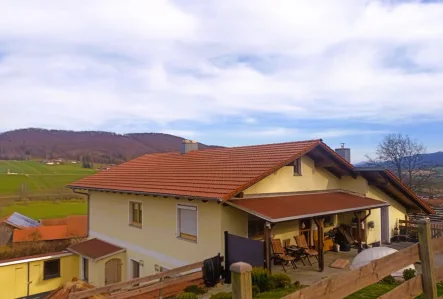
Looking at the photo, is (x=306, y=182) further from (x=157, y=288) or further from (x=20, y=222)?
(x=20, y=222)

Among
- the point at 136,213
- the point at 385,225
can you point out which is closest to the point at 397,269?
the point at 136,213

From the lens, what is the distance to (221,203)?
11273mm

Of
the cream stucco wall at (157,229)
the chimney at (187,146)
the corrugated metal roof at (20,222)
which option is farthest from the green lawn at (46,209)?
the chimney at (187,146)

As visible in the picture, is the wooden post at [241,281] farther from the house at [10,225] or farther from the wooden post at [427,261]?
the house at [10,225]

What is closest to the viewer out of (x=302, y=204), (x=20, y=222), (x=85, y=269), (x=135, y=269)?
(x=302, y=204)

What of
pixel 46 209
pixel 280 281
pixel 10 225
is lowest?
pixel 10 225

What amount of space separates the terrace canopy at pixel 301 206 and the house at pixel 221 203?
4cm

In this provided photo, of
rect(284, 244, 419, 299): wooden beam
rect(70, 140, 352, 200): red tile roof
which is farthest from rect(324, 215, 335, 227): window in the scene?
rect(284, 244, 419, 299): wooden beam

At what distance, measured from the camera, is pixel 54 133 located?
241 feet

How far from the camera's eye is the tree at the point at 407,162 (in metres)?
35.0

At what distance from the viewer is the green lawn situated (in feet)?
139

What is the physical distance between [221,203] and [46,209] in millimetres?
40848

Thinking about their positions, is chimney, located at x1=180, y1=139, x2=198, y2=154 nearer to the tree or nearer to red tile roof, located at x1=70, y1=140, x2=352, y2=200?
red tile roof, located at x1=70, y1=140, x2=352, y2=200

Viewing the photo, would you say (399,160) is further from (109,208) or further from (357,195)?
(109,208)
